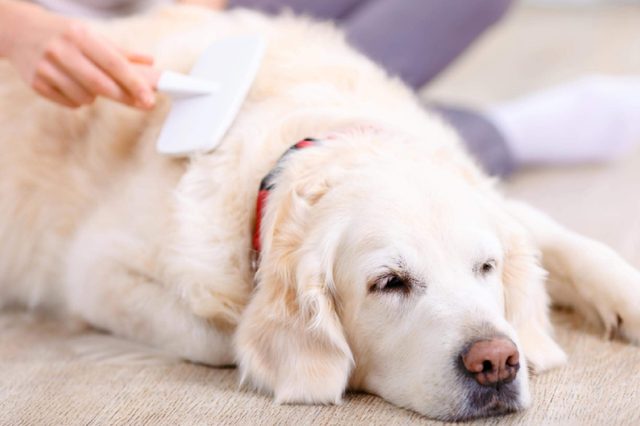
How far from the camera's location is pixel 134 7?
A: 8.95 feet

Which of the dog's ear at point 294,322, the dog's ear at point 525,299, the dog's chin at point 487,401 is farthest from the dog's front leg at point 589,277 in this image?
the dog's ear at point 294,322

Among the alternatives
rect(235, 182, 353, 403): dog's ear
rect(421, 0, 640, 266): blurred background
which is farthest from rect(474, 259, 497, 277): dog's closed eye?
rect(421, 0, 640, 266): blurred background

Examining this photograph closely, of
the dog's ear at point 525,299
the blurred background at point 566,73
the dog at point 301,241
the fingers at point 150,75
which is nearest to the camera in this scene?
the dog at point 301,241

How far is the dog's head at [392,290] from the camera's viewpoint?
1454mm

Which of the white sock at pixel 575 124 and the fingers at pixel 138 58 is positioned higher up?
the fingers at pixel 138 58

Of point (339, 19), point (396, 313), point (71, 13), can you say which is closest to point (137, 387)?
point (396, 313)

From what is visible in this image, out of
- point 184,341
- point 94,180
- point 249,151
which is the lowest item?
point 184,341

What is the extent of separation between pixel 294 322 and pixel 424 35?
1.55m

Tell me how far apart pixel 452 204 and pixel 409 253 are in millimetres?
135

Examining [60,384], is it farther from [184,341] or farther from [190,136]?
[190,136]

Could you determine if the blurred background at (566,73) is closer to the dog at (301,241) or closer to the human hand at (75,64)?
the dog at (301,241)

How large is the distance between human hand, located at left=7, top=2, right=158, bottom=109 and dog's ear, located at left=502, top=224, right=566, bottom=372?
2.54 ft

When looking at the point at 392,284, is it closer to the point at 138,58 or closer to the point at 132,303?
the point at 132,303

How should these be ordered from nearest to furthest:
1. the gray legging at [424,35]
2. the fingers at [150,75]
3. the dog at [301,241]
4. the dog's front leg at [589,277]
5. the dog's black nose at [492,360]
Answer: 1. the dog's black nose at [492,360]
2. the dog at [301,241]
3. the dog's front leg at [589,277]
4. the fingers at [150,75]
5. the gray legging at [424,35]
